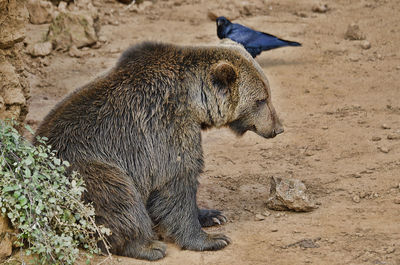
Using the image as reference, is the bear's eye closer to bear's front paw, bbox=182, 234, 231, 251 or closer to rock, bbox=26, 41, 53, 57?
bear's front paw, bbox=182, 234, 231, 251

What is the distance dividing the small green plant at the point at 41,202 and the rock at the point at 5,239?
0.07 meters

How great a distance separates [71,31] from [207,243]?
6.04m

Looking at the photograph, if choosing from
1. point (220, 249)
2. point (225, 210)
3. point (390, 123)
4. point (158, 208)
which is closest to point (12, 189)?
point (158, 208)

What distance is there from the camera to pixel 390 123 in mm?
7746

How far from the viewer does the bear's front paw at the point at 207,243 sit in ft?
18.2

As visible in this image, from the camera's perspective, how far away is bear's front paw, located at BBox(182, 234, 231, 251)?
219 inches

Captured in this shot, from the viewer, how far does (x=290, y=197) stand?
19.9 feet

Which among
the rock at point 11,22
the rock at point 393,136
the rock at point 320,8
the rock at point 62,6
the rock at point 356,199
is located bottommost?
the rock at point 356,199

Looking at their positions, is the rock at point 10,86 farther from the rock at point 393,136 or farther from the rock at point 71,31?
the rock at point 71,31

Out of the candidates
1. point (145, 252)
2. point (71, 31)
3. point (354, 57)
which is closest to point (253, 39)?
point (354, 57)

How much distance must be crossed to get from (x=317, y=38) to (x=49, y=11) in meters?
4.91

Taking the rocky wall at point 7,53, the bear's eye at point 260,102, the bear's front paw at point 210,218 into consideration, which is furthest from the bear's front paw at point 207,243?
the rocky wall at point 7,53

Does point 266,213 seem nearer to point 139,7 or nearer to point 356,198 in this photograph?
point 356,198

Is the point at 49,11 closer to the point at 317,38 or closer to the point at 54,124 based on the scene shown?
the point at 317,38
